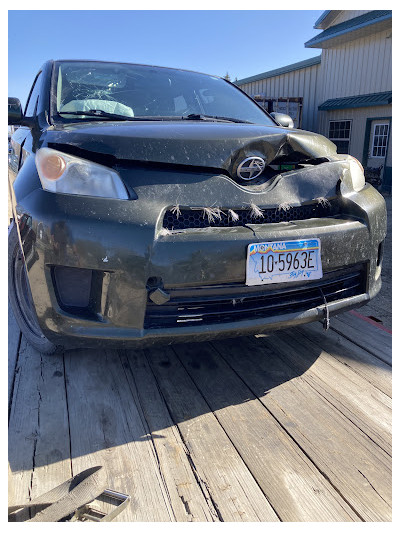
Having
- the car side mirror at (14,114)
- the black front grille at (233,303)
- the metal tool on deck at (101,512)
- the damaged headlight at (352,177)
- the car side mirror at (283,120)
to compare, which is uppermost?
the car side mirror at (283,120)

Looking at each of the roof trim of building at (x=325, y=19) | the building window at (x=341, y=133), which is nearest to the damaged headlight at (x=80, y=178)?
the building window at (x=341, y=133)

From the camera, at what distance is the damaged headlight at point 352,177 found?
204cm

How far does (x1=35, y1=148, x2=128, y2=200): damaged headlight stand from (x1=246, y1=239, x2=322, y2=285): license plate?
56 cm

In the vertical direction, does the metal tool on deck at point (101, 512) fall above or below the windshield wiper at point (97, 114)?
below

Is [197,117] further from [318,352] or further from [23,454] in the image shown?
[23,454]

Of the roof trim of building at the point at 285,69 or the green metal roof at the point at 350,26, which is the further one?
the roof trim of building at the point at 285,69

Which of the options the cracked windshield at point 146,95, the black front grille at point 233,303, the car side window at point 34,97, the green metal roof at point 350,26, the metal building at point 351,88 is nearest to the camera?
the black front grille at point 233,303

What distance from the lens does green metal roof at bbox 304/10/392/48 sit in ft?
34.4

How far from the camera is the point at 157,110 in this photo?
8.04ft

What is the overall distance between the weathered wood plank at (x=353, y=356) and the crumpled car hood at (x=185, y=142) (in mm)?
1074

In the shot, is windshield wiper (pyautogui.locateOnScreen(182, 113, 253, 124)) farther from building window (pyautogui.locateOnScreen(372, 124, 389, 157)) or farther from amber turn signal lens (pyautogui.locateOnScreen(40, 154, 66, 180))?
building window (pyautogui.locateOnScreen(372, 124, 389, 157))

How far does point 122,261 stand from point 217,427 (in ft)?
2.59

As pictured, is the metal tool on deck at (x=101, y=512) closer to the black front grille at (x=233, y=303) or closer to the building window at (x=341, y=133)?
the black front grille at (x=233, y=303)
